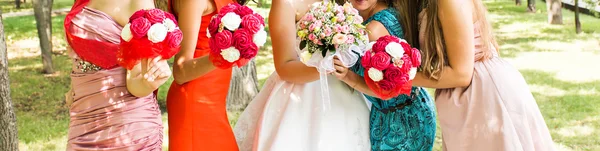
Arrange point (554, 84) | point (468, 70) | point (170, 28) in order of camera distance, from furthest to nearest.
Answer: point (554, 84) → point (468, 70) → point (170, 28)

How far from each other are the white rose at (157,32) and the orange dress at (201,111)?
65 centimetres

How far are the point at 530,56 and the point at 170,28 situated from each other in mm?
12980

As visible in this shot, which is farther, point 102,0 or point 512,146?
point 512,146

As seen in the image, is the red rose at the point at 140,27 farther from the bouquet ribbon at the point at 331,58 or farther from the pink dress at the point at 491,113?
the pink dress at the point at 491,113

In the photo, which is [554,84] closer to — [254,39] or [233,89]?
[233,89]

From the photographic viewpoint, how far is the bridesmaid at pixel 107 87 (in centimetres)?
293

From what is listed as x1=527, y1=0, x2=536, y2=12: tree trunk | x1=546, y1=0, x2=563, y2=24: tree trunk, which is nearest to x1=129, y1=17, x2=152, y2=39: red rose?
x1=546, y1=0, x2=563, y2=24: tree trunk

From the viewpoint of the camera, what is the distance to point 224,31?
9.33 ft

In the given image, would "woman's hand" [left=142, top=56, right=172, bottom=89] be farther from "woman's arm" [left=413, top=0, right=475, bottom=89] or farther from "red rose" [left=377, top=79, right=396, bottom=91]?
"woman's arm" [left=413, top=0, right=475, bottom=89]

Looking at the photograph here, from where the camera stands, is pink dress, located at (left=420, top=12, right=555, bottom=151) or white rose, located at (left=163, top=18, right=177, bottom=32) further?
pink dress, located at (left=420, top=12, right=555, bottom=151)

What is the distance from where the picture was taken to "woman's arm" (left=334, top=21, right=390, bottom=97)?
3115mm

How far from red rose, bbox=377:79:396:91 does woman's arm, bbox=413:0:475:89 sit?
1.02ft

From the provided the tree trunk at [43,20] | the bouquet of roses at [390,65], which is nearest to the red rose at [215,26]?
the bouquet of roses at [390,65]

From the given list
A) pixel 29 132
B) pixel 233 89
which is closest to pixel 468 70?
pixel 233 89
